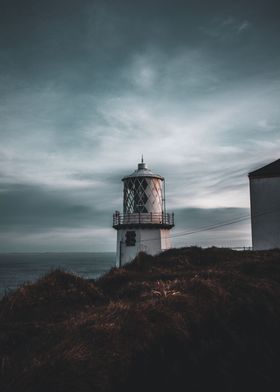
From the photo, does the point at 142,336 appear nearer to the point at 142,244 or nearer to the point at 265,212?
the point at 265,212

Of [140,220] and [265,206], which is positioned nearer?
[265,206]

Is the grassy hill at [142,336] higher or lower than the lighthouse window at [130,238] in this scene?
lower

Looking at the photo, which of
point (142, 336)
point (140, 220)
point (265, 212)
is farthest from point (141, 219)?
point (142, 336)

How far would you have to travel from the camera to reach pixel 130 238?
26.6 metres

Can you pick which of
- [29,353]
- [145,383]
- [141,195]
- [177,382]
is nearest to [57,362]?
[29,353]

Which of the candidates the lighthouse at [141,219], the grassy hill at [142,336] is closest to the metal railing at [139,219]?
the lighthouse at [141,219]

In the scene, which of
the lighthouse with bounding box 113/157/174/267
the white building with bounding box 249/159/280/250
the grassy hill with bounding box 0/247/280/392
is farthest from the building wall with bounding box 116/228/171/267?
the grassy hill with bounding box 0/247/280/392

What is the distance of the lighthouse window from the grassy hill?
1755cm

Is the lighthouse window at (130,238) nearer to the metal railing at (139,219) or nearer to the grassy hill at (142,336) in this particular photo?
the metal railing at (139,219)

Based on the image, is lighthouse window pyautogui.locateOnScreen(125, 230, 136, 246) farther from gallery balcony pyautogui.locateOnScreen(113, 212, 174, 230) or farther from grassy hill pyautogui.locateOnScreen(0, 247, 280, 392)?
grassy hill pyautogui.locateOnScreen(0, 247, 280, 392)

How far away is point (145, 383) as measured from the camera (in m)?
4.67

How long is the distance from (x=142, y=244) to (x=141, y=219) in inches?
73.6

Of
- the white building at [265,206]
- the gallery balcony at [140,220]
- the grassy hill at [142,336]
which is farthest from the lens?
the gallery balcony at [140,220]

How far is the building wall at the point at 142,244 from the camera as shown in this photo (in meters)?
26.3
